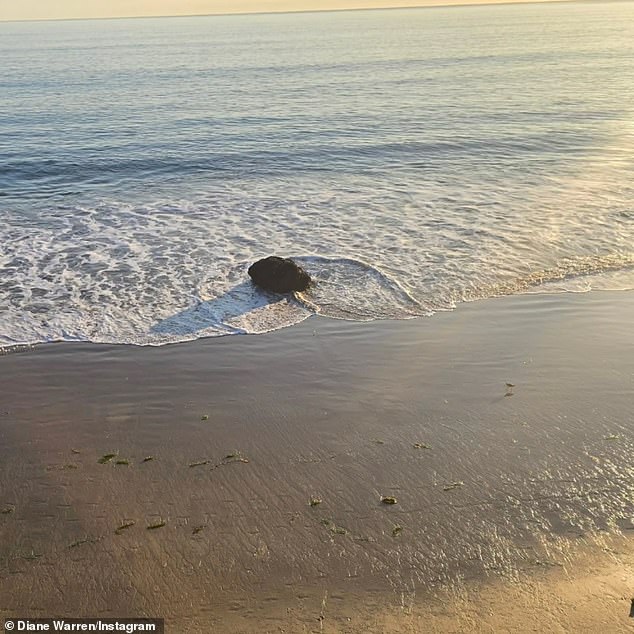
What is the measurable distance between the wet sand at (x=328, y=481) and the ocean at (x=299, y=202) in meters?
1.62

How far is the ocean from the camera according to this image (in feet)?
36.9

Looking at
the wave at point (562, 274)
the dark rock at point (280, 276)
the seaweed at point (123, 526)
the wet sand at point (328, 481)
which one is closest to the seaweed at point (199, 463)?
the wet sand at point (328, 481)

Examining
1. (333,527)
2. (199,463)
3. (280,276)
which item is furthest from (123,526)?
(280,276)

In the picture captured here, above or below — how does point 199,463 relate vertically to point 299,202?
above

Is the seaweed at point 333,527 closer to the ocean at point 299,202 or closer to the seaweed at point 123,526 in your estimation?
the seaweed at point 123,526

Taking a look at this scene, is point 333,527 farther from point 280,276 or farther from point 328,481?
point 280,276

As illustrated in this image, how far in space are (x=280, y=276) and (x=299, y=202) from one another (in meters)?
6.78

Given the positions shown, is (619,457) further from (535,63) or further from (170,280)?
(535,63)

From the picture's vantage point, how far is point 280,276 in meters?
11.3

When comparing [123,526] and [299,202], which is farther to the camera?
[299,202]

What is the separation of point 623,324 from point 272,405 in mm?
5417

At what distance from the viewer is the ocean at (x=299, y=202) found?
442 inches

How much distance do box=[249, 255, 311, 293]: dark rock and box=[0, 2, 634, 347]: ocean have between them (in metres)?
0.25

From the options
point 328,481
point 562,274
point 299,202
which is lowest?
point 299,202
